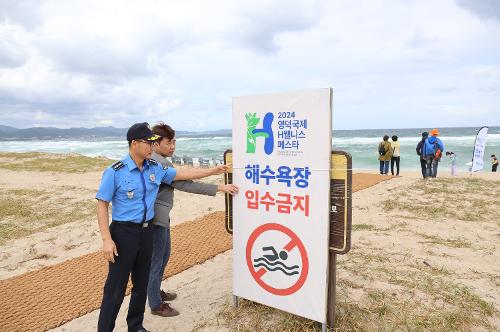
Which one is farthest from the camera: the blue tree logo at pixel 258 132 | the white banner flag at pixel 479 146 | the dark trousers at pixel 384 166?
the dark trousers at pixel 384 166

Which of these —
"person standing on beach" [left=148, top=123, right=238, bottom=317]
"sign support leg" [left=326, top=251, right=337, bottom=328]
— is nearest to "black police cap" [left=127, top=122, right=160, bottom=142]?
"person standing on beach" [left=148, top=123, right=238, bottom=317]

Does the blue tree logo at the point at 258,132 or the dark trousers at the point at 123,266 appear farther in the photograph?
the blue tree logo at the point at 258,132

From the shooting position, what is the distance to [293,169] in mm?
2938

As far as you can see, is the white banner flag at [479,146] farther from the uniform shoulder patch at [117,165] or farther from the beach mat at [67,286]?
the uniform shoulder patch at [117,165]

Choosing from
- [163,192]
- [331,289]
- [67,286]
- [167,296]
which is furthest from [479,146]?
[67,286]

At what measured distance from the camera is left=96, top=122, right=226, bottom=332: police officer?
264 cm

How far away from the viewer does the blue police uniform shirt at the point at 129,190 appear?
2.62 m

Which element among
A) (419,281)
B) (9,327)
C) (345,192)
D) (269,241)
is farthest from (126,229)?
(419,281)

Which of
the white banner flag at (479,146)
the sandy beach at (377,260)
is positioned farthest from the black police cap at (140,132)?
the white banner flag at (479,146)

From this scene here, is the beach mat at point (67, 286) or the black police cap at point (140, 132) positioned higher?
the black police cap at point (140, 132)

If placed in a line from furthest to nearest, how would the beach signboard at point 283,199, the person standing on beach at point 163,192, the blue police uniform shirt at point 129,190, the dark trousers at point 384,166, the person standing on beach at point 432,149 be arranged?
the dark trousers at point 384,166
the person standing on beach at point 432,149
the person standing on beach at point 163,192
the beach signboard at point 283,199
the blue police uniform shirt at point 129,190

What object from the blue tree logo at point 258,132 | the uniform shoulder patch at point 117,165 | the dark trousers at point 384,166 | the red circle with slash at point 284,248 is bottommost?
the dark trousers at point 384,166

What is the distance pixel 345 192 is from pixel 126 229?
161 cm

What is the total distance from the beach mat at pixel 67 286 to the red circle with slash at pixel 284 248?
1673 mm
